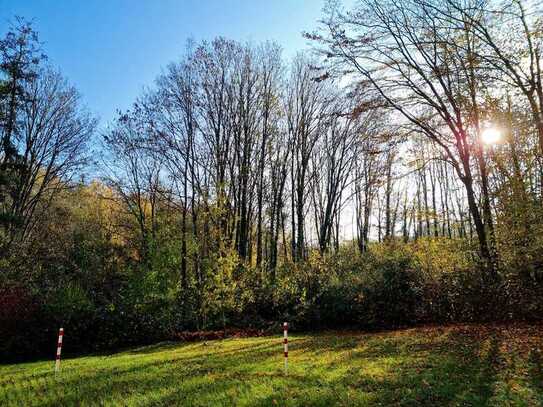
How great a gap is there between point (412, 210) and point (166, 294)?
387 inches

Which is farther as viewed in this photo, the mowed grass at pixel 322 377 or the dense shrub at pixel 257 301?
the dense shrub at pixel 257 301

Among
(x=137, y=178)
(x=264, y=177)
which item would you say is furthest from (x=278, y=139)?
(x=137, y=178)

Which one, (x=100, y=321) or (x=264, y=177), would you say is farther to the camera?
(x=264, y=177)

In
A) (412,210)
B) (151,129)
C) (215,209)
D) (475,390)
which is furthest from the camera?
(151,129)

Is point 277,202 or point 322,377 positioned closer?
point 322,377

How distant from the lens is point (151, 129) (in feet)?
69.3

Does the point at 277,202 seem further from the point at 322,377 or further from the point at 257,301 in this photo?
the point at 322,377

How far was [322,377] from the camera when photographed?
693cm

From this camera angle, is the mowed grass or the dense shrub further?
the dense shrub

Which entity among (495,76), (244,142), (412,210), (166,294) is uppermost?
(244,142)

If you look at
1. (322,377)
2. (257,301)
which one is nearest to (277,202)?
(257,301)

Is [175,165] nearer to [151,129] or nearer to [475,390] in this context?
[151,129]

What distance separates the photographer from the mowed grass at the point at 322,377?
5820 millimetres

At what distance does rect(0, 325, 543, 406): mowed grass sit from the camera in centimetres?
582
